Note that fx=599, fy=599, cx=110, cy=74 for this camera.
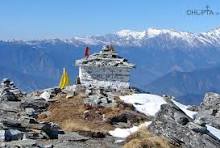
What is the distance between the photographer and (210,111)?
5022cm

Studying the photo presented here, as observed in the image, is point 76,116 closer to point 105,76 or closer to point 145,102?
point 145,102

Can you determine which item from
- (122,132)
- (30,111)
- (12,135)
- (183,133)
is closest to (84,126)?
(122,132)

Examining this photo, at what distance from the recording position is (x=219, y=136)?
37.8m

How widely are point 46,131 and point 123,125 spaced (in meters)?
8.28

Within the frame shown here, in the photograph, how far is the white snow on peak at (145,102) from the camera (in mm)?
44812

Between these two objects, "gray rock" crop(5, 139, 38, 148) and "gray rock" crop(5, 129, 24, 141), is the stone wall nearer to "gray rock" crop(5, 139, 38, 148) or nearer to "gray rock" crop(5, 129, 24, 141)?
"gray rock" crop(5, 129, 24, 141)

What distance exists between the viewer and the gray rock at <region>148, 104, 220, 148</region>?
105 feet

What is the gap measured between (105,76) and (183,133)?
25073 millimetres

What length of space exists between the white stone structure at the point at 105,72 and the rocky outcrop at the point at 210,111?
7.49 m

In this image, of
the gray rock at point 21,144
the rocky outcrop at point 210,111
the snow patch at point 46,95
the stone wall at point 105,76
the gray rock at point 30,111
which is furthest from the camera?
the stone wall at point 105,76

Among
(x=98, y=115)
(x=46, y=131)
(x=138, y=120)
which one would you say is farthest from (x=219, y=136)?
(x=46, y=131)

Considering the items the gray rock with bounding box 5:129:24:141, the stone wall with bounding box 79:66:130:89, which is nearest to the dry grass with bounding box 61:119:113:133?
the gray rock with bounding box 5:129:24:141

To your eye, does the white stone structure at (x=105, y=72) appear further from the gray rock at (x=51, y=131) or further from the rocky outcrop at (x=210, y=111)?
the gray rock at (x=51, y=131)

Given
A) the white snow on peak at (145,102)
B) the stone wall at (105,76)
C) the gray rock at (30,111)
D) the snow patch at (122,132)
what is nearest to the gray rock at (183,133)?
the snow patch at (122,132)
